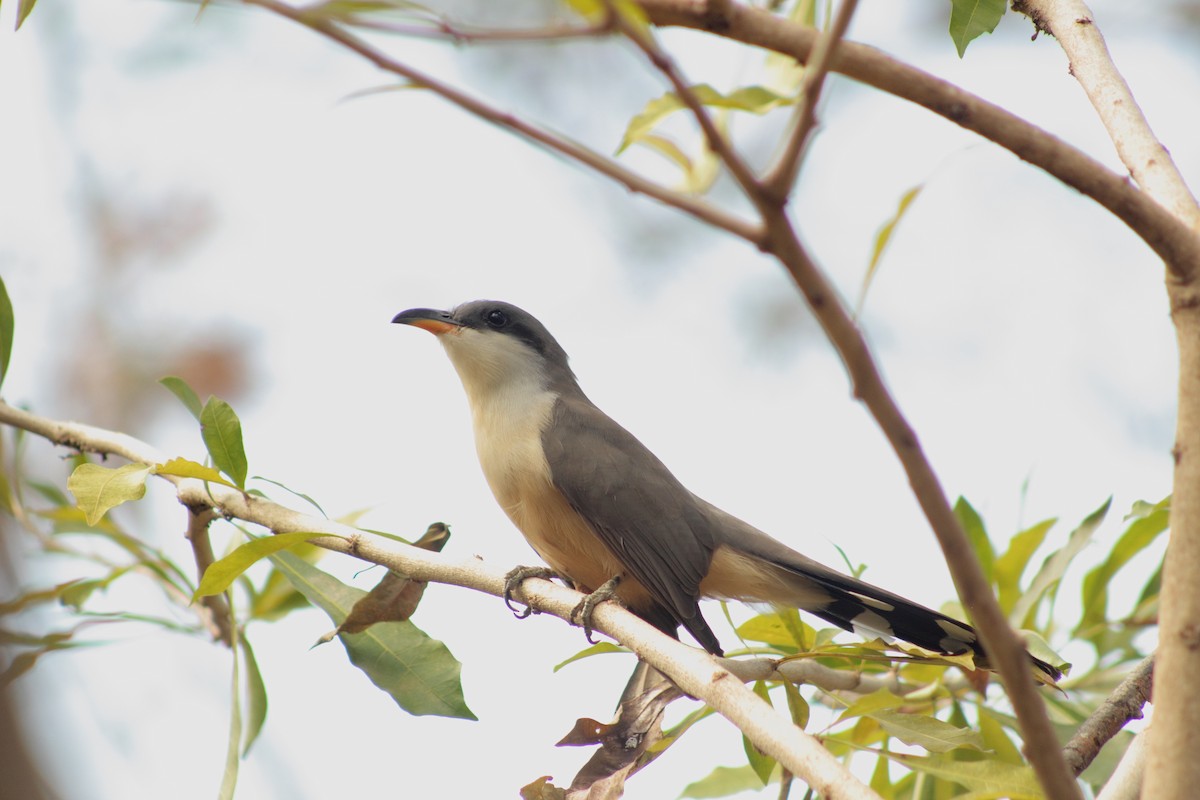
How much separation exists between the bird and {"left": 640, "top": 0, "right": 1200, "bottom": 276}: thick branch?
2335 mm

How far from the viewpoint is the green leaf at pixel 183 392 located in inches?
123

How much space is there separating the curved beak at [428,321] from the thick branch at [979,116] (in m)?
3.72

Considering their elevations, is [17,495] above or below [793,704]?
above

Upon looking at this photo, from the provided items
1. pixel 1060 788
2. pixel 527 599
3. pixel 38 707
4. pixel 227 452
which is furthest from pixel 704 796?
pixel 1060 788

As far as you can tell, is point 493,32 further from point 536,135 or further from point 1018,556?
point 1018,556

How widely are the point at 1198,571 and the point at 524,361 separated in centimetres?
392

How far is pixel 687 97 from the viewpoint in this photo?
117 centimetres

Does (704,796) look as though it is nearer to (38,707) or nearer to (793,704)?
(793,704)

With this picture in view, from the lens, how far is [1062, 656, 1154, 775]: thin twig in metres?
2.11

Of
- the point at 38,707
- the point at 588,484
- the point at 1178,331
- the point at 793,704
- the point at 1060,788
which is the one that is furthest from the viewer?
the point at 588,484

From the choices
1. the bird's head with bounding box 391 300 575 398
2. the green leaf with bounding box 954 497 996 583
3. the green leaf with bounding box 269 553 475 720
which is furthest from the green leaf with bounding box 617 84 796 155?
the bird's head with bounding box 391 300 575 398

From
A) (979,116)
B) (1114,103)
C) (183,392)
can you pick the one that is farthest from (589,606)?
(979,116)

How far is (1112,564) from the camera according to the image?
3.76 metres

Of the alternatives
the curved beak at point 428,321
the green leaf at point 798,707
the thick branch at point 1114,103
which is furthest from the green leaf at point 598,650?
the curved beak at point 428,321
